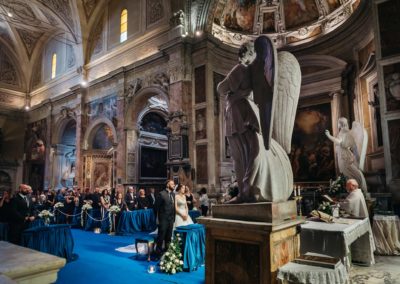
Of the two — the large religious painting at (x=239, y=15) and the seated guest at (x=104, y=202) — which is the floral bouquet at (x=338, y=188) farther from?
the large religious painting at (x=239, y=15)

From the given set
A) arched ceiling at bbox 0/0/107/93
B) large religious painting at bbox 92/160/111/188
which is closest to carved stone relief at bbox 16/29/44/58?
arched ceiling at bbox 0/0/107/93

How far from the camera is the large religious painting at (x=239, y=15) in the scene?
1309 cm

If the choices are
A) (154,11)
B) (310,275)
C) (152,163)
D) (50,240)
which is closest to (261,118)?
(310,275)

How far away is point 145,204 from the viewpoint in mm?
10781

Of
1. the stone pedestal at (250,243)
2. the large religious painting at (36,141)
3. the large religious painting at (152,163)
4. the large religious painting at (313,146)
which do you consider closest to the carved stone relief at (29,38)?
the large religious painting at (36,141)

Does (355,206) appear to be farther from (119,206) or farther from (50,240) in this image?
(119,206)

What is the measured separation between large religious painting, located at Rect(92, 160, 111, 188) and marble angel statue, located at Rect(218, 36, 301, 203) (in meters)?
14.0

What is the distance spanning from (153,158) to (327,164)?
9.28 m

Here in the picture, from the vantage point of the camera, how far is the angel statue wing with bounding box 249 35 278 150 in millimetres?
2812

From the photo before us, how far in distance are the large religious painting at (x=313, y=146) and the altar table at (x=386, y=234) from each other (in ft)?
16.2

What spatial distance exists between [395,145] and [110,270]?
7211mm

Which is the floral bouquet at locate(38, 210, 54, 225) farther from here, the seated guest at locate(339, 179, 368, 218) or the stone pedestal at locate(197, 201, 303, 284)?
the seated guest at locate(339, 179, 368, 218)

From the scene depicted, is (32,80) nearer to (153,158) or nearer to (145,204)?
(153,158)

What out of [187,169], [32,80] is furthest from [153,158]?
[32,80]
